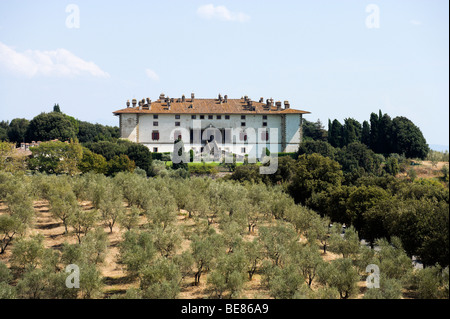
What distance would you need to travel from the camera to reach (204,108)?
6228 cm

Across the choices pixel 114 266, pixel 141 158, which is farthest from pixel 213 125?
pixel 114 266

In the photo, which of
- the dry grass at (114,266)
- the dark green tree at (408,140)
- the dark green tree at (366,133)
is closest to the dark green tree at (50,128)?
the dark green tree at (366,133)

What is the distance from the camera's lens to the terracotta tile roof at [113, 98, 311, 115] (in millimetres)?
60938

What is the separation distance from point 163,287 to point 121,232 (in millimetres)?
→ 7949

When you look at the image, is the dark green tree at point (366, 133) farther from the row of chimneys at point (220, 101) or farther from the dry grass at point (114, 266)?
the dry grass at point (114, 266)

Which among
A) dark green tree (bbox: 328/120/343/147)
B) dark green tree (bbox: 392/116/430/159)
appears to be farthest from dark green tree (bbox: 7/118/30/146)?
dark green tree (bbox: 392/116/430/159)

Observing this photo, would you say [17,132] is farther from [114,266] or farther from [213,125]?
[114,266]

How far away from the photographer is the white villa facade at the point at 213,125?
199 ft

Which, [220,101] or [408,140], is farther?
[220,101]

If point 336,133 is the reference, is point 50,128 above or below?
above

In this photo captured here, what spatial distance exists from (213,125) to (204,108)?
2713 millimetres
